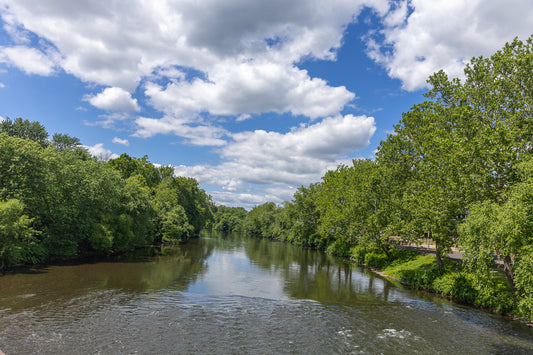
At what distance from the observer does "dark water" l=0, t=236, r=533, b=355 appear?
15688mm

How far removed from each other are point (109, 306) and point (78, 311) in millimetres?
1966

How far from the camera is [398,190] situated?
3997 centimetres

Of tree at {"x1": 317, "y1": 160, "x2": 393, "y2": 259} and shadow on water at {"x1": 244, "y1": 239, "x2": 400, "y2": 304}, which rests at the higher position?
tree at {"x1": 317, "y1": 160, "x2": 393, "y2": 259}

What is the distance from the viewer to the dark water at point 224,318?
618 inches

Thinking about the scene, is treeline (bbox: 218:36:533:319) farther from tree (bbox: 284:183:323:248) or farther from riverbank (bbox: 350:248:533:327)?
tree (bbox: 284:183:323:248)

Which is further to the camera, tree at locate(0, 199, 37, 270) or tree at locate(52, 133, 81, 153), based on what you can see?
tree at locate(52, 133, 81, 153)

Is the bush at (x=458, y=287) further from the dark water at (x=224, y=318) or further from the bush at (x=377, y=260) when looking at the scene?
the bush at (x=377, y=260)

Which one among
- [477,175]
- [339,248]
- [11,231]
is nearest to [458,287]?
[477,175]

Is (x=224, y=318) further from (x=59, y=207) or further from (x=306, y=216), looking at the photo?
(x=306, y=216)

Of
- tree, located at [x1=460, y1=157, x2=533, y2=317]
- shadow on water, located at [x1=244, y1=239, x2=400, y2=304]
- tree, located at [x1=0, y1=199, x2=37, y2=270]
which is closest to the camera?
tree, located at [x1=460, y1=157, x2=533, y2=317]

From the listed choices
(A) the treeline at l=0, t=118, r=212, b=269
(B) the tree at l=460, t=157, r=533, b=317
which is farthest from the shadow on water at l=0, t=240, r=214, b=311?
(B) the tree at l=460, t=157, r=533, b=317

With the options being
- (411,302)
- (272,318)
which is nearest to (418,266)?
(411,302)

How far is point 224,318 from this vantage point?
65.6ft

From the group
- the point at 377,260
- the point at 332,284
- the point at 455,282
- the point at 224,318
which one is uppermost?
the point at 455,282
